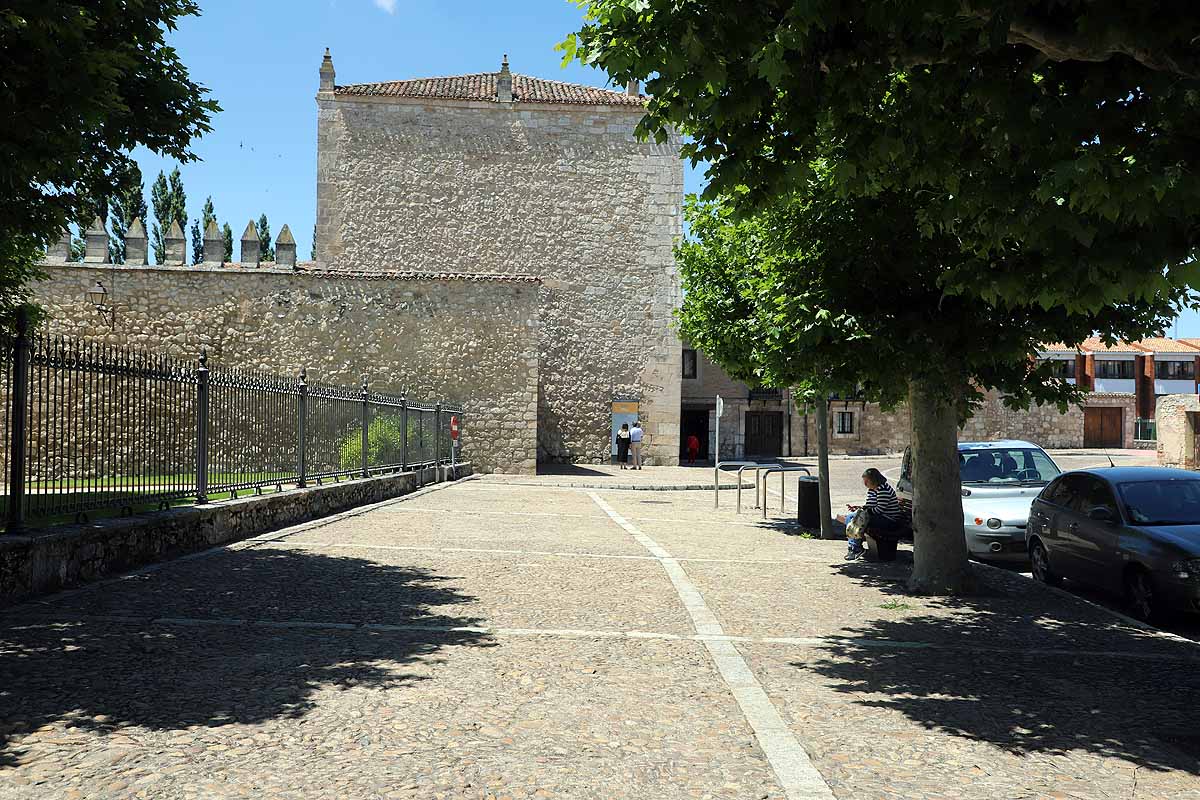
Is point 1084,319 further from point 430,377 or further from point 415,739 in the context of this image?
point 430,377

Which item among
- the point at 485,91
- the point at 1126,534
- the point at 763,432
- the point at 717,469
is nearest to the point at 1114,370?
the point at 763,432

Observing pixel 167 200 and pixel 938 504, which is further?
Answer: pixel 167 200

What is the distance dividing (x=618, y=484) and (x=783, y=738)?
20.3 meters

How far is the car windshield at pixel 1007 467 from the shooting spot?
1262cm

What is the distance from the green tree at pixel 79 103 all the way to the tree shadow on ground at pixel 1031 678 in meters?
5.53

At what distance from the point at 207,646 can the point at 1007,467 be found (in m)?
10.6

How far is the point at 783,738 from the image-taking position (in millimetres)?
4508

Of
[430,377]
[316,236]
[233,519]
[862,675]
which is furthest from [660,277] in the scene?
[862,675]

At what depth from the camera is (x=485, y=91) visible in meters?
33.9

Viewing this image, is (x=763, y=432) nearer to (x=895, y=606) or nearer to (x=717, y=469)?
(x=717, y=469)

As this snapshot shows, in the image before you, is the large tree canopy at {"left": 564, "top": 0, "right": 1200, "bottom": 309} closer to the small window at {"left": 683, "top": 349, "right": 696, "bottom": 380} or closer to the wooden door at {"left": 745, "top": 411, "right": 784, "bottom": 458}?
the small window at {"left": 683, "top": 349, "right": 696, "bottom": 380}

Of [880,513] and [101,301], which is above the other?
[101,301]

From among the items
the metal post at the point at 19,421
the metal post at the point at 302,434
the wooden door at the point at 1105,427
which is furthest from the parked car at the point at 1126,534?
the wooden door at the point at 1105,427

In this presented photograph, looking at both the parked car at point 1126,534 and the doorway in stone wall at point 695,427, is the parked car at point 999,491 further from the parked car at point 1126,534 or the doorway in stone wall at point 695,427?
the doorway in stone wall at point 695,427
